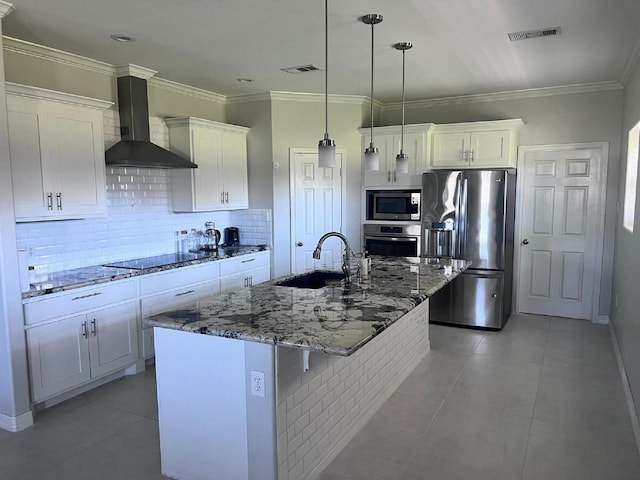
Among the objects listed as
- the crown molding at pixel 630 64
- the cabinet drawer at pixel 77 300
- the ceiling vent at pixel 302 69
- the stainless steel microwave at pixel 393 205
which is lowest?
the cabinet drawer at pixel 77 300

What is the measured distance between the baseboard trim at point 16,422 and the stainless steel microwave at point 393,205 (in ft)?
13.1

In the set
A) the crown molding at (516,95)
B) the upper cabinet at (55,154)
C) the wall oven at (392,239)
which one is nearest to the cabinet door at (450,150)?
the crown molding at (516,95)

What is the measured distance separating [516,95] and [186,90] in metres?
3.76

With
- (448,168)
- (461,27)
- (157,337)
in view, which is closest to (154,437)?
(157,337)

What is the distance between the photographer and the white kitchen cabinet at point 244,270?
4.89m

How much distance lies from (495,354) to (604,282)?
1893 millimetres

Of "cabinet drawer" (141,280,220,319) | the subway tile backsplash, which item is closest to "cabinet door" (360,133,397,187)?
the subway tile backsplash

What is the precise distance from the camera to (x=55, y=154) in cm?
354

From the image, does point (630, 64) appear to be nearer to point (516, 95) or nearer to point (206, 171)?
point (516, 95)

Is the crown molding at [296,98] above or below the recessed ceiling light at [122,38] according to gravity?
below

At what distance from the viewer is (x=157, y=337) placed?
2.45m

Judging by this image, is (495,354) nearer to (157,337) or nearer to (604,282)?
(604,282)

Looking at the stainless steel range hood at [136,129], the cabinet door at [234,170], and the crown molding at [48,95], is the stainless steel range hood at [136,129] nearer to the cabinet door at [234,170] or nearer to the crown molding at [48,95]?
the crown molding at [48,95]

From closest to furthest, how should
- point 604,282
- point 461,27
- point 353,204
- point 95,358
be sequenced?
1. point 461,27
2. point 95,358
3. point 604,282
4. point 353,204
